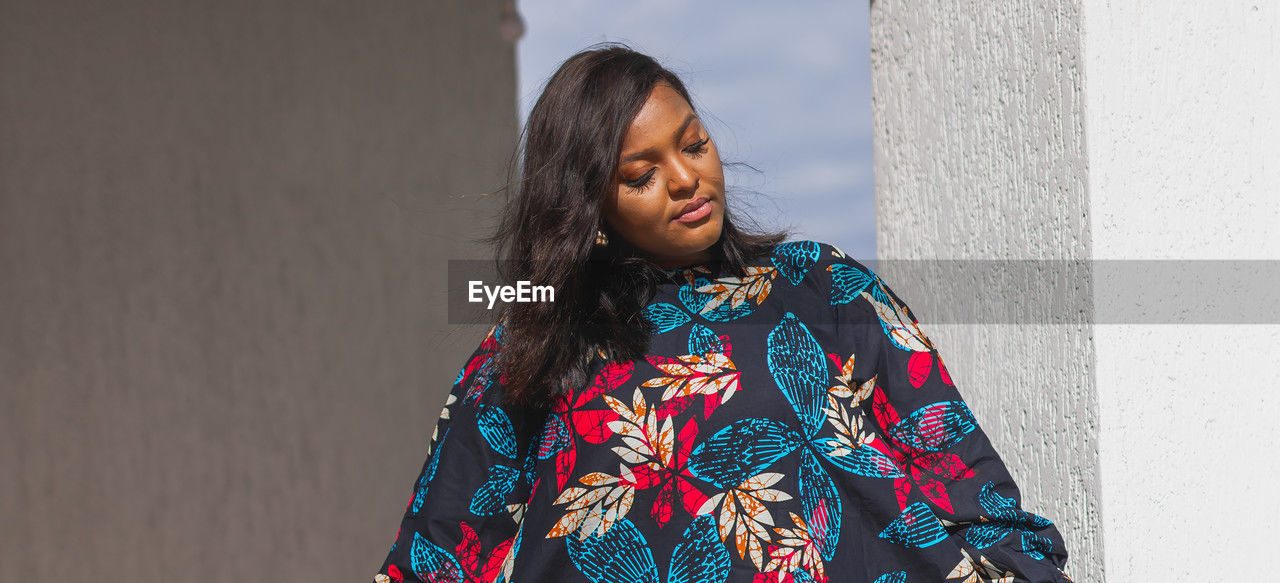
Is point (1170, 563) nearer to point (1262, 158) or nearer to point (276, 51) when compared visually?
point (1262, 158)

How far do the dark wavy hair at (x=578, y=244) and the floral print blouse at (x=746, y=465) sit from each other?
3 cm

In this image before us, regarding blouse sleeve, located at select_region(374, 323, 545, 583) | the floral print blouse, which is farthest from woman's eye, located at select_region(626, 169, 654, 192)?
blouse sleeve, located at select_region(374, 323, 545, 583)

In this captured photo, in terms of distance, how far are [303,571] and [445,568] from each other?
209cm

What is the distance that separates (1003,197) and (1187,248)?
20 centimetres

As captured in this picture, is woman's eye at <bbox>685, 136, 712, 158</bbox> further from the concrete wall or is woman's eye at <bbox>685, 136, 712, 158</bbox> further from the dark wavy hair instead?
the concrete wall

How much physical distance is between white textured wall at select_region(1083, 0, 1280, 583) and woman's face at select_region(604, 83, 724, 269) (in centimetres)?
41

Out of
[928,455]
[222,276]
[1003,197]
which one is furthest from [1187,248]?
[222,276]

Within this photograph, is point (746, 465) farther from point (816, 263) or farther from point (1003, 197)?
point (1003, 197)

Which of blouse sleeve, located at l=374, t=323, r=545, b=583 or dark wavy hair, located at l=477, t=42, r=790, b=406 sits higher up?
dark wavy hair, located at l=477, t=42, r=790, b=406

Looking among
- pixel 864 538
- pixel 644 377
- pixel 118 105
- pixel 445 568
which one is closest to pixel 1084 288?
pixel 864 538

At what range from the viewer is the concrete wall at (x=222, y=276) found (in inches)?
102

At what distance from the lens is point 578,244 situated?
1096 mm

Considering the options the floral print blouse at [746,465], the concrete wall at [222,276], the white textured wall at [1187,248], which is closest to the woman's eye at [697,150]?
the floral print blouse at [746,465]

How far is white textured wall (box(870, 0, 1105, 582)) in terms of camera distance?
115 centimetres
